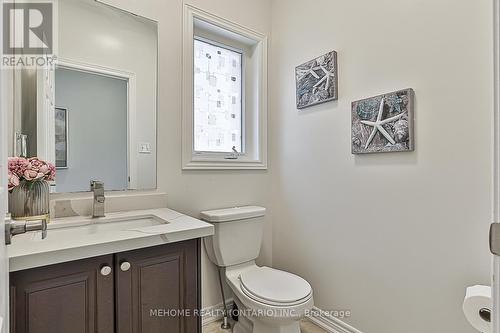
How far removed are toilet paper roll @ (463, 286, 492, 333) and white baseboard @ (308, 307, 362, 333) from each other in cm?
82

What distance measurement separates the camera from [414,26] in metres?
1.34

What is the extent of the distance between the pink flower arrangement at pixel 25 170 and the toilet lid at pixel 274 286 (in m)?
1.16

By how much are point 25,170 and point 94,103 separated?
53 cm

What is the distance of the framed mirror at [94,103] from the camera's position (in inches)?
51.8

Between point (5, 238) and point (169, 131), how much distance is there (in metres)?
1.15

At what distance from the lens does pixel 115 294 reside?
1.02 meters

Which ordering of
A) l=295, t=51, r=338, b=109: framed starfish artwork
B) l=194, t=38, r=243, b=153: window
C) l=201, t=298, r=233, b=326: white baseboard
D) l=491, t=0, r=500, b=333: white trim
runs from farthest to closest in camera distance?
l=194, t=38, r=243, b=153: window → l=201, t=298, r=233, b=326: white baseboard → l=295, t=51, r=338, b=109: framed starfish artwork → l=491, t=0, r=500, b=333: white trim

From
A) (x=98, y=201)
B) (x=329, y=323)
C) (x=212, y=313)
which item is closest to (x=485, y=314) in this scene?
(x=329, y=323)

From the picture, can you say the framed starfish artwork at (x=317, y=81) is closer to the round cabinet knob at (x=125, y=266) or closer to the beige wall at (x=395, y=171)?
the beige wall at (x=395, y=171)

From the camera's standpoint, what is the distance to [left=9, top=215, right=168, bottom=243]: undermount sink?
3.85ft

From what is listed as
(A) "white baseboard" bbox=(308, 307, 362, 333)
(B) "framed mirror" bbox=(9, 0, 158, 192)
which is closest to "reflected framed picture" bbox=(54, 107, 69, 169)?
(B) "framed mirror" bbox=(9, 0, 158, 192)

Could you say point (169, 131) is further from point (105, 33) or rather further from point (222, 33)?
point (222, 33)

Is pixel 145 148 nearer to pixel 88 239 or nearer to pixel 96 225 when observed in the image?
pixel 96 225

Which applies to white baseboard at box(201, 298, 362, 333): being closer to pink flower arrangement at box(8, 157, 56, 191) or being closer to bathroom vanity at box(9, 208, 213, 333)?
bathroom vanity at box(9, 208, 213, 333)
